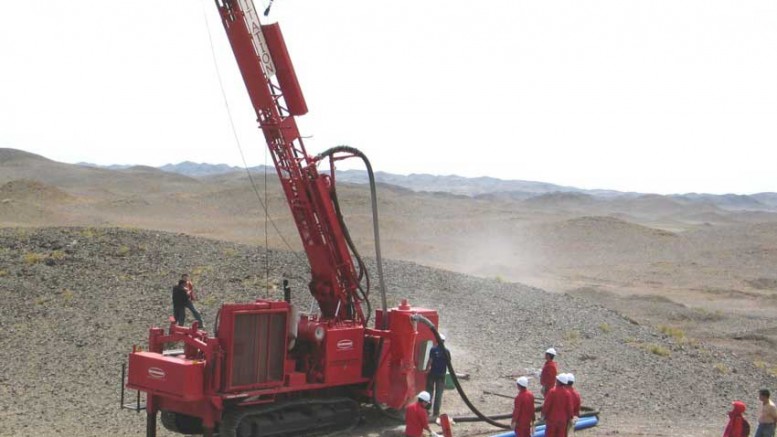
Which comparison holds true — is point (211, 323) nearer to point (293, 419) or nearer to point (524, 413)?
point (293, 419)

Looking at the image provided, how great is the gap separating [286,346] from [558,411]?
3.98 meters

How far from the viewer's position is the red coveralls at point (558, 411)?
483 inches

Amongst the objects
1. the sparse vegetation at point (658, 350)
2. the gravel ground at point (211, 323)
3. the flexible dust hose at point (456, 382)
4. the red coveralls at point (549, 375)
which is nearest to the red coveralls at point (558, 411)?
the flexible dust hose at point (456, 382)

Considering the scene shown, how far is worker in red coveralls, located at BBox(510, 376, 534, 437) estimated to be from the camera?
1237cm

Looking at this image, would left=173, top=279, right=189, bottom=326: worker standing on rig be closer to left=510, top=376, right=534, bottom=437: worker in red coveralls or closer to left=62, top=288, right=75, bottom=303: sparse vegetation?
left=62, top=288, right=75, bottom=303: sparse vegetation

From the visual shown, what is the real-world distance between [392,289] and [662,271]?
38.8m

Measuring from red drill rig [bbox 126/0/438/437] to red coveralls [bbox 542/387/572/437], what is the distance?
9.31 feet

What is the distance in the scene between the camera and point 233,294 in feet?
76.3

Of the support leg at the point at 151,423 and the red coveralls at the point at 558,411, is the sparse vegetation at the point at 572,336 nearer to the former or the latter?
the red coveralls at the point at 558,411

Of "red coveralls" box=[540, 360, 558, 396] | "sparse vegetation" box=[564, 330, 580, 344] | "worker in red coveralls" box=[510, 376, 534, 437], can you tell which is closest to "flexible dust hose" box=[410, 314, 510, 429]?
"red coveralls" box=[540, 360, 558, 396]

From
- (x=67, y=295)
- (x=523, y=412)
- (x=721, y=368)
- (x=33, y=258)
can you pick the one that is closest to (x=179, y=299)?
(x=67, y=295)

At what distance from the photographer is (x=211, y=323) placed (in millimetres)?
21203

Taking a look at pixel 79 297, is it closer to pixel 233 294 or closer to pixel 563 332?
pixel 233 294

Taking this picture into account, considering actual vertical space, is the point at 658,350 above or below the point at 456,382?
below
